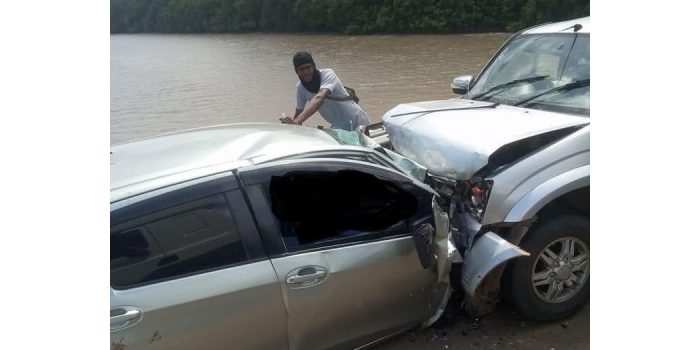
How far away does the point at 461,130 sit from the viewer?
3.10 m

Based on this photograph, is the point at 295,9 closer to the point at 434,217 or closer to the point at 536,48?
the point at 536,48

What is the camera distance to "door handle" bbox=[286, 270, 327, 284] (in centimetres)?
218

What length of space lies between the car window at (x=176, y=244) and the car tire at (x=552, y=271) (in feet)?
4.77

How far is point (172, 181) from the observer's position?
214 cm

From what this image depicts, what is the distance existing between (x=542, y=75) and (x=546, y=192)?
1195 mm

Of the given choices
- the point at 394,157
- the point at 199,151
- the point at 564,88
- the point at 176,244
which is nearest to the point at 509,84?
the point at 564,88

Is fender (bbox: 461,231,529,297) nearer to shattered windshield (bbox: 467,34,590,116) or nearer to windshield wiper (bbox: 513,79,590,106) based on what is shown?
shattered windshield (bbox: 467,34,590,116)

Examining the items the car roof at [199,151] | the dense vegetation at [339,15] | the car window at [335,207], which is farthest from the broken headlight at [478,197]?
the dense vegetation at [339,15]

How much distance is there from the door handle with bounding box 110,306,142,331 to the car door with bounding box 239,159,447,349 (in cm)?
53

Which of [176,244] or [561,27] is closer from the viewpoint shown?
[176,244]

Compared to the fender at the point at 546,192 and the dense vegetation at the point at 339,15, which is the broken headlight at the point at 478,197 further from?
the dense vegetation at the point at 339,15

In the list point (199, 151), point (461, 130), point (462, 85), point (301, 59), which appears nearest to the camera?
point (199, 151)

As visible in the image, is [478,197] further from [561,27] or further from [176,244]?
[561,27]
